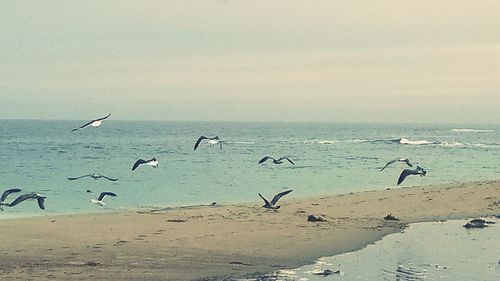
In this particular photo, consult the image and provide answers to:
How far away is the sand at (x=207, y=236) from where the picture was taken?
13.6m

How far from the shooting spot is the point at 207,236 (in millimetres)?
17656

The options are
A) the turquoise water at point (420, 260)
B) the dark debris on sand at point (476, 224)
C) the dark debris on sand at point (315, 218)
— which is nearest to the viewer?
the turquoise water at point (420, 260)

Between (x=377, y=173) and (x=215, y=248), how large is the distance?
3160 centimetres

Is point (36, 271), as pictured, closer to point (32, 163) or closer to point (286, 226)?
point (286, 226)

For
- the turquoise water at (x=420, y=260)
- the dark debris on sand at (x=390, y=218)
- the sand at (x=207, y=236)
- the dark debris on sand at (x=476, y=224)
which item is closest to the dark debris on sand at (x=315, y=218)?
the sand at (x=207, y=236)

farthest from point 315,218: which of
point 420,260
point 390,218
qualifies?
point 420,260

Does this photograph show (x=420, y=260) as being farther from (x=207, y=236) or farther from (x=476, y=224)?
(x=207, y=236)

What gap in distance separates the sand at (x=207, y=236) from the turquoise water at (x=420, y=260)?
1.88 ft

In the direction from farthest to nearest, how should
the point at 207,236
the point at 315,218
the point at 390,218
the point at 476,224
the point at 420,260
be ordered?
the point at 390,218 < the point at 315,218 < the point at 476,224 < the point at 207,236 < the point at 420,260

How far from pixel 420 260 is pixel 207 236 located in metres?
5.34

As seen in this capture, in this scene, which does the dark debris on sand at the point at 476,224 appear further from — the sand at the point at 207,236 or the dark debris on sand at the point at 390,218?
the dark debris on sand at the point at 390,218

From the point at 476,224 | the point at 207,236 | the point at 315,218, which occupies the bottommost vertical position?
the point at 207,236

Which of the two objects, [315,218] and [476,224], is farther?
[315,218]

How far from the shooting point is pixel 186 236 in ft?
57.8
